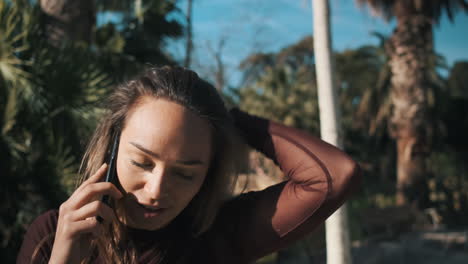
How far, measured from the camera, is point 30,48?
201 inches

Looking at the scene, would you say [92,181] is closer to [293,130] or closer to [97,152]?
[97,152]

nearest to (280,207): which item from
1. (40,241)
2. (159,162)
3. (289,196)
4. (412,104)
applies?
(289,196)

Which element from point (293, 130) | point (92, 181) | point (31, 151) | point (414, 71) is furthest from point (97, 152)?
point (414, 71)

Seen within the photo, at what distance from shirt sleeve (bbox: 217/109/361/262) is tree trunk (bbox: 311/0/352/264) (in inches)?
28.6

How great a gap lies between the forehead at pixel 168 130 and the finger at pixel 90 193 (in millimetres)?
155

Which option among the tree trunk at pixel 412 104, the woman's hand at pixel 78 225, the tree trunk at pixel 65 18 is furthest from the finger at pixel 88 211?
the tree trunk at pixel 412 104

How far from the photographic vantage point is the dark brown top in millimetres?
1254

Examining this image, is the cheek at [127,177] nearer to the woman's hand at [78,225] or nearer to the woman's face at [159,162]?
the woman's face at [159,162]

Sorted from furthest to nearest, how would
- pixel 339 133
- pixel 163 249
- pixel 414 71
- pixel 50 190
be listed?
pixel 414 71 < pixel 50 190 < pixel 339 133 < pixel 163 249

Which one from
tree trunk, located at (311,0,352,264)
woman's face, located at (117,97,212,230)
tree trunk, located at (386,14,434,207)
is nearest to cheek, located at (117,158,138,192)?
woman's face, located at (117,97,212,230)

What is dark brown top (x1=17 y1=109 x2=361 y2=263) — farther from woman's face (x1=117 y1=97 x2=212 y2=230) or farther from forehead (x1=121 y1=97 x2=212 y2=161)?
forehead (x1=121 y1=97 x2=212 y2=161)

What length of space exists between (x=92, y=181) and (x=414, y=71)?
39.0ft

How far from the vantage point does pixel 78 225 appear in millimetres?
979

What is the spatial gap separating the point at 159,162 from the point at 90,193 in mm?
202
